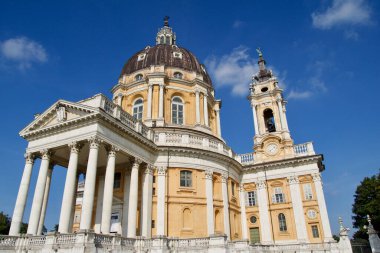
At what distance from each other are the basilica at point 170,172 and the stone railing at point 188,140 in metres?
0.09

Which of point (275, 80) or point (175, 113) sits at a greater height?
point (275, 80)

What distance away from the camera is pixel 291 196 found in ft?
91.7

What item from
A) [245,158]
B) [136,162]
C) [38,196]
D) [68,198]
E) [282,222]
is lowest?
[282,222]

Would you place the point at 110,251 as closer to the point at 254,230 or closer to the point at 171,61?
the point at 254,230

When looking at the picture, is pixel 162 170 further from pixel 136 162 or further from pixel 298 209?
pixel 298 209

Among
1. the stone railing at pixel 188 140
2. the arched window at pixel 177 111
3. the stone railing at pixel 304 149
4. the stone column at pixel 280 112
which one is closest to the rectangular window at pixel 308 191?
the stone railing at pixel 304 149

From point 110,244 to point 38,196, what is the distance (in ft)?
18.7

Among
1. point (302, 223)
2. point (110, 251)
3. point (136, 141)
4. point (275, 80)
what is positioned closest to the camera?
point (110, 251)

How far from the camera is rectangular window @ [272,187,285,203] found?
28.5 meters

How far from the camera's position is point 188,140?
2431 cm

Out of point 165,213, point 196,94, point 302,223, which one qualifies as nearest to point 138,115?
point 196,94

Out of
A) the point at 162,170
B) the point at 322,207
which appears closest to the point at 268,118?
the point at 322,207

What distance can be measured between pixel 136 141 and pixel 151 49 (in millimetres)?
16531

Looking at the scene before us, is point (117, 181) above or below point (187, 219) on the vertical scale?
above
